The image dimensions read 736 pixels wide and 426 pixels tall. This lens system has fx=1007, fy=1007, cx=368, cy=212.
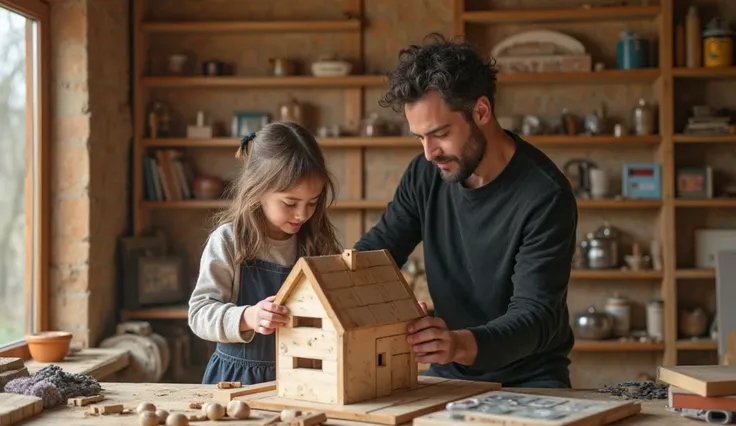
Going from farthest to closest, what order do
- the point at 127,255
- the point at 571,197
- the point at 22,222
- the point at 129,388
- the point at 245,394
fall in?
the point at 127,255 → the point at 22,222 → the point at 571,197 → the point at 129,388 → the point at 245,394

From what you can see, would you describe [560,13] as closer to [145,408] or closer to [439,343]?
[439,343]

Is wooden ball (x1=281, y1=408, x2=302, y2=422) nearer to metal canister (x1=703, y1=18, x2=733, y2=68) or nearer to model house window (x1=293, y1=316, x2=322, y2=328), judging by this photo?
model house window (x1=293, y1=316, x2=322, y2=328)

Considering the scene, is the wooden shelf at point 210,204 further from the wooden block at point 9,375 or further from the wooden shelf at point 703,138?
the wooden block at point 9,375

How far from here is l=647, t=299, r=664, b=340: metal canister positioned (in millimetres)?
5535

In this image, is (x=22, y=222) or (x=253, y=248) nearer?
(x=253, y=248)

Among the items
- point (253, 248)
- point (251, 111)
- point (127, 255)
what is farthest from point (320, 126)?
point (253, 248)

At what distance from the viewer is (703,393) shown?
6.85ft

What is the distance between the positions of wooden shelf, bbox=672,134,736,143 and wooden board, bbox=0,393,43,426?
4055 mm

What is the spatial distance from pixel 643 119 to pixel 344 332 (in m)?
3.78

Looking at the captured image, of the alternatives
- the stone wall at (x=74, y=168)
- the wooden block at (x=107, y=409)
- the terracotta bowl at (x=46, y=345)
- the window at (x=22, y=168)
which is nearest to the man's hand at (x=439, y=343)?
the wooden block at (x=107, y=409)

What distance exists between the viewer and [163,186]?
226 inches

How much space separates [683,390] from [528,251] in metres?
0.66

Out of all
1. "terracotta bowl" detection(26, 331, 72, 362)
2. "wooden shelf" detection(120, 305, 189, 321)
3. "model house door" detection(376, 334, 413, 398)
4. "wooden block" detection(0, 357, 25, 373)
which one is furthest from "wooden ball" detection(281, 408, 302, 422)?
"wooden shelf" detection(120, 305, 189, 321)

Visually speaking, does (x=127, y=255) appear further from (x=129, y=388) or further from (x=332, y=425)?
(x=332, y=425)
